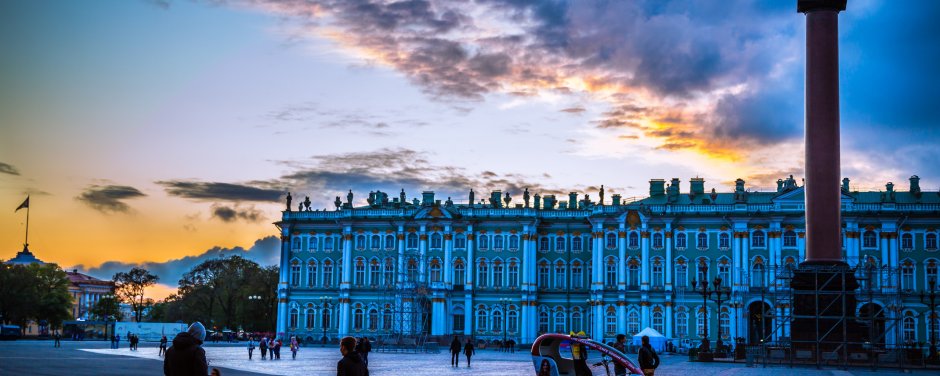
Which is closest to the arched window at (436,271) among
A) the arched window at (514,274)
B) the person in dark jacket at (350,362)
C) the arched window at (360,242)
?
the arched window at (514,274)

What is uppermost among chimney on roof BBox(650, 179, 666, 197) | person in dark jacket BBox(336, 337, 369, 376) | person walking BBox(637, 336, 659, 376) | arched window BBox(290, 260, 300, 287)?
chimney on roof BBox(650, 179, 666, 197)

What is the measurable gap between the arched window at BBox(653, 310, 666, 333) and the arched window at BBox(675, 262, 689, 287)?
2603 millimetres

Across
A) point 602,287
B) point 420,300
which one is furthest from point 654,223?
point 420,300

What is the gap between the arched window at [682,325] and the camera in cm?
8625

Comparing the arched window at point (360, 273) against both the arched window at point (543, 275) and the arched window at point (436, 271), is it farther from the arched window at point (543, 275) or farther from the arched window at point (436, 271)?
the arched window at point (543, 275)

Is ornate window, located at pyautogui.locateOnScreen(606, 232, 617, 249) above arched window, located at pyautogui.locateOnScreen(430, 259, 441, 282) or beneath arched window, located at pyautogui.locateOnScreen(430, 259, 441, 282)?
above

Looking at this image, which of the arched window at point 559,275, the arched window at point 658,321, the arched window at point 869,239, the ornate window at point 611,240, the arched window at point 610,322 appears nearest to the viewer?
the arched window at point 869,239

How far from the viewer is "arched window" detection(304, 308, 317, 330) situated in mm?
95500

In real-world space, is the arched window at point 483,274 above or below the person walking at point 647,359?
above

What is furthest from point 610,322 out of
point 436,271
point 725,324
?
point 436,271

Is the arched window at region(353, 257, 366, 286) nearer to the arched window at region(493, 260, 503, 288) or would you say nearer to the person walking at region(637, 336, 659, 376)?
the arched window at region(493, 260, 503, 288)

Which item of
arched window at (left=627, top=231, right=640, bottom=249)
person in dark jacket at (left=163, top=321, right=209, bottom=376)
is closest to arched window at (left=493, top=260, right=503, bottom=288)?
arched window at (left=627, top=231, right=640, bottom=249)

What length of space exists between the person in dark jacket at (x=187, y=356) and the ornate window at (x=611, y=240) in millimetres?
76835

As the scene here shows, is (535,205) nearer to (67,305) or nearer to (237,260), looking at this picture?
(237,260)
